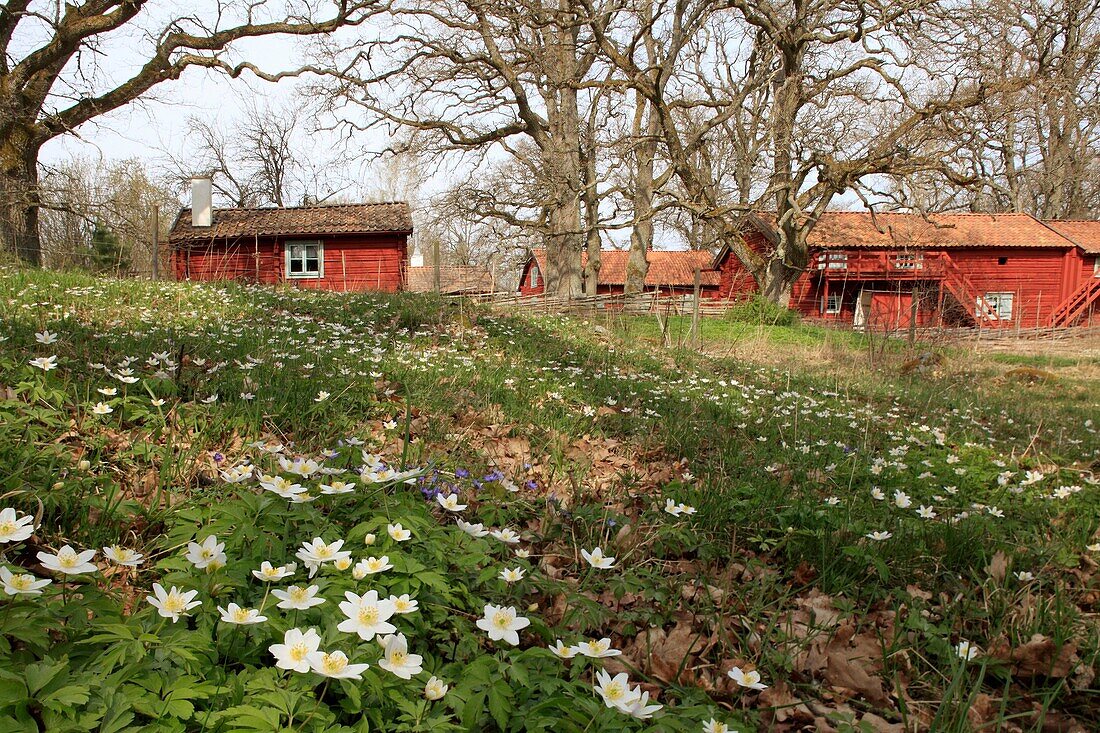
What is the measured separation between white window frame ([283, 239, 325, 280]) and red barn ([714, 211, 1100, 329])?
16301mm

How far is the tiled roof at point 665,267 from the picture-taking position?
116ft

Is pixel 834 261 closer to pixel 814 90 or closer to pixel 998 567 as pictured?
pixel 814 90

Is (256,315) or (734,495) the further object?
(256,315)

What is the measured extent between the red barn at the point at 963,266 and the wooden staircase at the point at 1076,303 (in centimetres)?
3

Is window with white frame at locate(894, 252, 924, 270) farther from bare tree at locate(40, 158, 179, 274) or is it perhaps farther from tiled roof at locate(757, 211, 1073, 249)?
bare tree at locate(40, 158, 179, 274)

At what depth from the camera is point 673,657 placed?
192cm

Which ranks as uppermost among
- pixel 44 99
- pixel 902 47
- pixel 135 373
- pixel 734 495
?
pixel 902 47

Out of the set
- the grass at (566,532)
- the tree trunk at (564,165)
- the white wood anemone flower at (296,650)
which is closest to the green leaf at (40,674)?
the grass at (566,532)

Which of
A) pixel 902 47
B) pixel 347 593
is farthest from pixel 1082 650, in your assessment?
pixel 902 47

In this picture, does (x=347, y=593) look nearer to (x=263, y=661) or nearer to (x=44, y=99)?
(x=263, y=661)

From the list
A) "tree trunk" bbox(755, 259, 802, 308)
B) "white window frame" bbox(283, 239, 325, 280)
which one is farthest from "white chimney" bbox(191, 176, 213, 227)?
"tree trunk" bbox(755, 259, 802, 308)

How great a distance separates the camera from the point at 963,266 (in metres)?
27.4

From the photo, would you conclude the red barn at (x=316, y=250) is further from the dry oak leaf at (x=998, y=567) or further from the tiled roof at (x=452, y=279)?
the dry oak leaf at (x=998, y=567)

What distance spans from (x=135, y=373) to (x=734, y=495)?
122 inches
